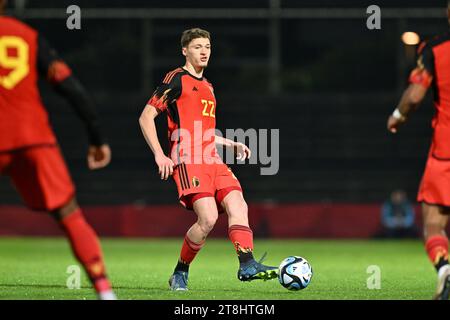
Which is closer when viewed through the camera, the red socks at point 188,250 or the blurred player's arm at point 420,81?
the blurred player's arm at point 420,81

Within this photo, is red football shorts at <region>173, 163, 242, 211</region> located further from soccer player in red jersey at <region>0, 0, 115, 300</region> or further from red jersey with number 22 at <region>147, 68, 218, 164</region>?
soccer player in red jersey at <region>0, 0, 115, 300</region>

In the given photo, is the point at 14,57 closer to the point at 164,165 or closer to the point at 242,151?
the point at 164,165

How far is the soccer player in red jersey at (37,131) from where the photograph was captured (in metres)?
7.02

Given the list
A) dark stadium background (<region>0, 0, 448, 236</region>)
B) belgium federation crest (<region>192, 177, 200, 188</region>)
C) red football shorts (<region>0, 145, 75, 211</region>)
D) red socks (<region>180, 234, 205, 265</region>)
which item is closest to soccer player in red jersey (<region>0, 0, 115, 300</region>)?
red football shorts (<region>0, 145, 75, 211</region>)

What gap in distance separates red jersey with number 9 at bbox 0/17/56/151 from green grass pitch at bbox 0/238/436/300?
6.96ft

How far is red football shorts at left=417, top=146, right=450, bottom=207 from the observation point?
795 cm

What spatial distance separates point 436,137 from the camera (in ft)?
26.6

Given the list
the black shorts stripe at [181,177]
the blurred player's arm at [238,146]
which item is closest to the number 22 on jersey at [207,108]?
the blurred player's arm at [238,146]

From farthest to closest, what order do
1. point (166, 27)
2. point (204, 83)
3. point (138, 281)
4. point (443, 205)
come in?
point (166, 27), point (138, 281), point (204, 83), point (443, 205)

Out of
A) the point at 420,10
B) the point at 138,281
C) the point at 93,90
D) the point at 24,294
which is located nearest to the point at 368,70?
the point at 420,10

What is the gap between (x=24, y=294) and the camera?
9.27 m

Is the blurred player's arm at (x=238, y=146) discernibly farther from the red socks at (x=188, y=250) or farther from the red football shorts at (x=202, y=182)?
the red socks at (x=188, y=250)

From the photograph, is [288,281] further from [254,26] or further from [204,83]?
[254,26]
